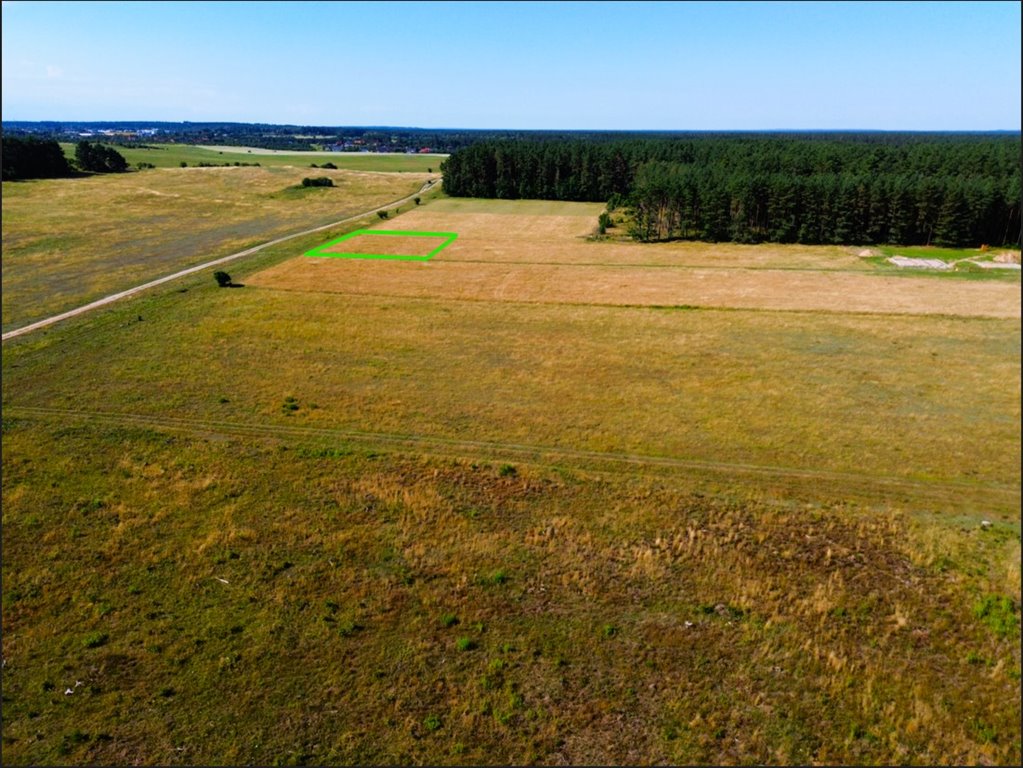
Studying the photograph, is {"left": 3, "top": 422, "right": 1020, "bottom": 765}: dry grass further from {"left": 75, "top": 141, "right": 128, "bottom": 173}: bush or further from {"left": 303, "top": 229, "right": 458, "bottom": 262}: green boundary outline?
{"left": 75, "top": 141, "right": 128, "bottom": 173}: bush

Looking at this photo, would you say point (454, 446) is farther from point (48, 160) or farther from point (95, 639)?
point (48, 160)

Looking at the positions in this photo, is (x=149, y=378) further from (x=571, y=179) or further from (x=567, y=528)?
(x=571, y=179)

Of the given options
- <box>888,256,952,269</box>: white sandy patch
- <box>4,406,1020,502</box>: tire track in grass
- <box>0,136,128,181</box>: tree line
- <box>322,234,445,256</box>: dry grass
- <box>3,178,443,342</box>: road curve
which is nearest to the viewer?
<box>4,406,1020,502</box>: tire track in grass

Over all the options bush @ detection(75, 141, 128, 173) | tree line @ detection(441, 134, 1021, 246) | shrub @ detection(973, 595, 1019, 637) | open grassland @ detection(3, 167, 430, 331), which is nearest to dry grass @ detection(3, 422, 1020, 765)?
shrub @ detection(973, 595, 1019, 637)

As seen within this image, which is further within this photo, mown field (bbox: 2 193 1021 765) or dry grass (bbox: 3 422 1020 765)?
mown field (bbox: 2 193 1021 765)

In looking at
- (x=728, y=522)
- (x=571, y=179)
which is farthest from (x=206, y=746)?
(x=571, y=179)

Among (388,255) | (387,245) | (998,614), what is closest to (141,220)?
(387,245)
